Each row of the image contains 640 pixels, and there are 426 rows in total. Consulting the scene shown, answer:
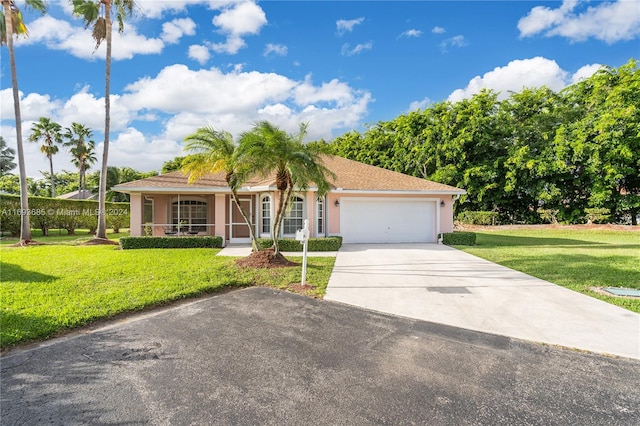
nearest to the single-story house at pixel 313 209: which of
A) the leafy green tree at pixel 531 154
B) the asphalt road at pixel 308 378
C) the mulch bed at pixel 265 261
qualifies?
the mulch bed at pixel 265 261

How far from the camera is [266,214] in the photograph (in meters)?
15.5

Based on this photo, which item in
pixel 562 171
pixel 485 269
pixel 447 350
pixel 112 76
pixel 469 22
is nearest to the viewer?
pixel 447 350

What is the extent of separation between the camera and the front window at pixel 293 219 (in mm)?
15227

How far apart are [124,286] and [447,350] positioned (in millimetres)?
7078

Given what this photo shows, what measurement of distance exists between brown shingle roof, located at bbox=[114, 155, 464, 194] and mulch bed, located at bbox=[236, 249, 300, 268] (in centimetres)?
465

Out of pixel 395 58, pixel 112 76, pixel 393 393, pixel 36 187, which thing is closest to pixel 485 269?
pixel 393 393

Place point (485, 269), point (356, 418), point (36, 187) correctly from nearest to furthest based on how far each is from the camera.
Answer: point (356, 418) → point (485, 269) → point (36, 187)

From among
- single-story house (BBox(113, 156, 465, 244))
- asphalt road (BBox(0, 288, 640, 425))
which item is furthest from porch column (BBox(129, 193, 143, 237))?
asphalt road (BBox(0, 288, 640, 425))

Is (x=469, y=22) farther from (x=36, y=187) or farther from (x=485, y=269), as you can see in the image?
(x=36, y=187)

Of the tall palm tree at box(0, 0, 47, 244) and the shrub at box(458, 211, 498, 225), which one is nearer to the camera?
the tall palm tree at box(0, 0, 47, 244)

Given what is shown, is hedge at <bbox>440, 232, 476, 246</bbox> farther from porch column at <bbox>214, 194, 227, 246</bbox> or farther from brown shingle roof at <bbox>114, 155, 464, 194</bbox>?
porch column at <bbox>214, 194, 227, 246</bbox>

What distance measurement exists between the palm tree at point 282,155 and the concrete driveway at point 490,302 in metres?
3.14

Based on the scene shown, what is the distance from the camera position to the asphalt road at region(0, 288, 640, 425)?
281cm

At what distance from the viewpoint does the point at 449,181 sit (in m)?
26.2
